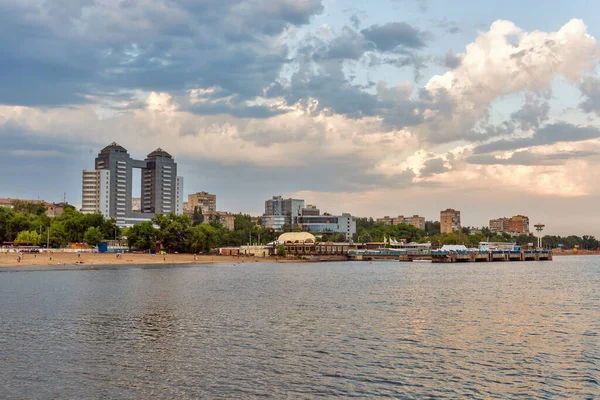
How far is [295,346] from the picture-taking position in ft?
133

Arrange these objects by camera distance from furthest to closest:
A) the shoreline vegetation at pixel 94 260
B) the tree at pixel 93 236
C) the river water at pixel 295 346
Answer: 1. the tree at pixel 93 236
2. the shoreline vegetation at pixel 94 260
3. the river water at pixel 295 346

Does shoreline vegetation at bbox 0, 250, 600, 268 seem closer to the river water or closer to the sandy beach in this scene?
the sandy beach

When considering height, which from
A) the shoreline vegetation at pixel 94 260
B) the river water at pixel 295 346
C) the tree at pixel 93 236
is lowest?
the river water at pixel 295 346

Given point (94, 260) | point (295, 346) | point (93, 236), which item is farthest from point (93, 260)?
point (295, 346)

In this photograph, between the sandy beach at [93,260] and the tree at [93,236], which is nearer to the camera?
the sandy beach at [93,260]

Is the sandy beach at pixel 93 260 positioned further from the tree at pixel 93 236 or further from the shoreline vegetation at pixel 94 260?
the tree at pixel 93 236

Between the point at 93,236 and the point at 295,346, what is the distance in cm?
16109

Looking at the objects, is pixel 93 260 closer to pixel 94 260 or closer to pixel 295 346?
pixel 94 260

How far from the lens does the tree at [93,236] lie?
188 meters

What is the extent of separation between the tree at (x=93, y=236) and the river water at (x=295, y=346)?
119023mm

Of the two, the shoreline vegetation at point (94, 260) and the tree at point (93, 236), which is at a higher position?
the tree at point (93, 236)

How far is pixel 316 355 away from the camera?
37.5 m

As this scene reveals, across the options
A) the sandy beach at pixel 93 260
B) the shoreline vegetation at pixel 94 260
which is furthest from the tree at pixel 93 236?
the sandy beach at pixel 93 260

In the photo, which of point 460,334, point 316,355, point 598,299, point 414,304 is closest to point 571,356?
point 460,334
